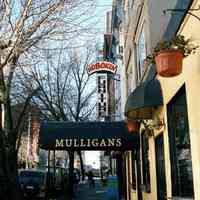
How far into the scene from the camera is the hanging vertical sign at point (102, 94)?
1143 inches

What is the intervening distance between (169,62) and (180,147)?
2474 millimetres

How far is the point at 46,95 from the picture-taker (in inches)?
1297

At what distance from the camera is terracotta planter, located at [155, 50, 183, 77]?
602 centimetres

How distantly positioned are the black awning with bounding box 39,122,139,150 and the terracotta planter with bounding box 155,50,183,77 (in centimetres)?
765

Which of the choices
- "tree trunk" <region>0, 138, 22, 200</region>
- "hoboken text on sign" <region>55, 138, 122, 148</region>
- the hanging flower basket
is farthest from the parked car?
the hanging flower basket

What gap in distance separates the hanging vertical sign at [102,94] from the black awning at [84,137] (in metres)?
15.0

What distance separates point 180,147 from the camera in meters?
8.00

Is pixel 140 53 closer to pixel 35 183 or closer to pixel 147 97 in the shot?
pixel 147 97

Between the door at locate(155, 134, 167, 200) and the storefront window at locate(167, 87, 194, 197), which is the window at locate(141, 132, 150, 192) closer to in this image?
the door at locate(155, 134, 167, 200)

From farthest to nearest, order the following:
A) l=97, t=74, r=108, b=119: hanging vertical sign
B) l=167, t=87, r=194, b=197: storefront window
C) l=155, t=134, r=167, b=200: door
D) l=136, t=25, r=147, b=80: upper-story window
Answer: l=97, t=74, r=108, b=119: hanging vertical sign, l=136, t=25, r=147, b=80: upper-story window, l=155, t=134, r=167, b=200: door, l=167, t=87, r=194, b=197: storefront window

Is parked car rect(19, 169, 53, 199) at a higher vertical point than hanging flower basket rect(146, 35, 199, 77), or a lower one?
lower

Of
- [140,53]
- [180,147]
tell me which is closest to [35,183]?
[140,53]

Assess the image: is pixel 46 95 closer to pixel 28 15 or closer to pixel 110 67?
pixel 110 67

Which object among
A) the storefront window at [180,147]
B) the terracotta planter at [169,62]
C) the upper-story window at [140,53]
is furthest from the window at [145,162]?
the terracotta planter at [169,62]
